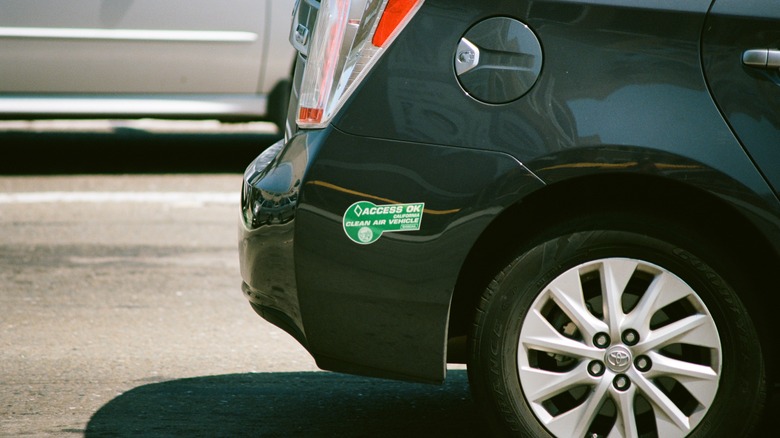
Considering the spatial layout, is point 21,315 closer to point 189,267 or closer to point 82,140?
point 189,267

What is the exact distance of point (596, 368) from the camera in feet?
9.59

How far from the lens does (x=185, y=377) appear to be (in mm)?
4094

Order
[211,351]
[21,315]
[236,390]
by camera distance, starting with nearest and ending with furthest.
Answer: [236,390]
[211,351]
[21,315]

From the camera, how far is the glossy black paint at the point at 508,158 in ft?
9.16

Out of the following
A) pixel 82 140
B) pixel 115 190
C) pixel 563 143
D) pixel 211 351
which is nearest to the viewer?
pixel 563 143

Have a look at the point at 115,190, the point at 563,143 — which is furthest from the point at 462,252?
the point at 115,190

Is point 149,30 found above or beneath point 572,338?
beneath

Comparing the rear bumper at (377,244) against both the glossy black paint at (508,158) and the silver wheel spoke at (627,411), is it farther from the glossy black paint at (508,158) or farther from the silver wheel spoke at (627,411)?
the silver wheel spoke at (627,411)

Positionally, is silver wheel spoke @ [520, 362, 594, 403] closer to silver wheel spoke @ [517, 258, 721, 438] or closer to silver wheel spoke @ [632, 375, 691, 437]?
silver wheel spoke @ [517, 258, 721, 438]

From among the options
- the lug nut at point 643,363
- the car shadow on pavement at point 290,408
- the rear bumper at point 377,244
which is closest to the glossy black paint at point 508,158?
the rear bumper at point 377,244

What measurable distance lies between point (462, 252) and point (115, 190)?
4.93m

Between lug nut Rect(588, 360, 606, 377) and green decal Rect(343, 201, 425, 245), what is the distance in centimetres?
56

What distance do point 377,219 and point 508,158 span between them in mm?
349

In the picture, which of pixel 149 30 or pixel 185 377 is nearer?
pixel 185 377
